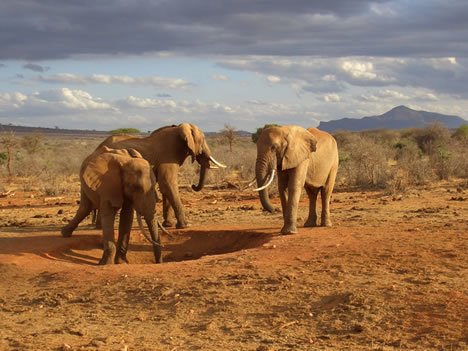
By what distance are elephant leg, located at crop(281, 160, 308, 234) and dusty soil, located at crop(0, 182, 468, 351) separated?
12.2 inches

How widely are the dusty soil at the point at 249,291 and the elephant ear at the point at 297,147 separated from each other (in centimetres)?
131

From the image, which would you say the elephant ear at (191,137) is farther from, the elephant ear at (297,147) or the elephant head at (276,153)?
the elephant ear at (297,147)

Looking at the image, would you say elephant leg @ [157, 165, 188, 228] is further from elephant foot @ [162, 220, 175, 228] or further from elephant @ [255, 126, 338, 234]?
elephant @ [255, 126, 338, 234]

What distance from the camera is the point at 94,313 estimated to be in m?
7.39

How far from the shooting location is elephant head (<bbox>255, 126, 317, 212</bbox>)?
Answer: 1081 cm

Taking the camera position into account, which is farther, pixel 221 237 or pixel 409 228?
pixel 221 237

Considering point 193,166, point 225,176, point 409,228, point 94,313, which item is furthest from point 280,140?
point 193,166

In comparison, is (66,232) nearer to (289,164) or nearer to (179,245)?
(179,245)

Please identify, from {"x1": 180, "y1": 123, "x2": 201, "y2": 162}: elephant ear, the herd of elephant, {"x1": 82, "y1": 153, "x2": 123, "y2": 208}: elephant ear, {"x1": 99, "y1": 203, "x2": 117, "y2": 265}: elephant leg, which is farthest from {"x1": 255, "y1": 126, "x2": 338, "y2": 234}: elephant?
{"x1": 99, "y1": 203, "x2": 117, "y2": 265}: elephant leg

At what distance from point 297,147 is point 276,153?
442 mm

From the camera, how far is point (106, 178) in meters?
10.1

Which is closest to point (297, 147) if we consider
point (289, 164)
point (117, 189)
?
point (289, 164)

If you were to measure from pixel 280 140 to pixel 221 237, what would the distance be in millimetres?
2359

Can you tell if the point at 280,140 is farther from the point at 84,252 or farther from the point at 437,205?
the point at 437,205
